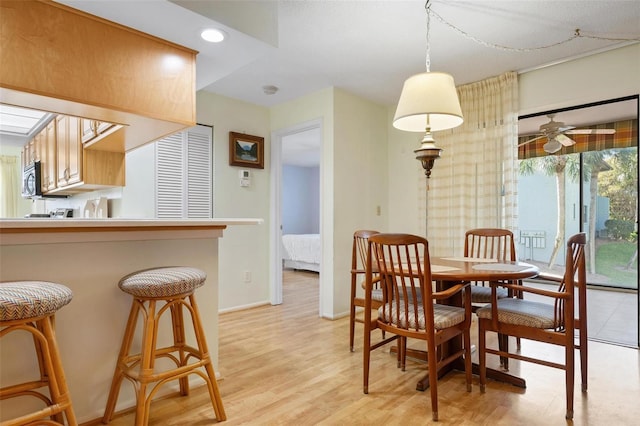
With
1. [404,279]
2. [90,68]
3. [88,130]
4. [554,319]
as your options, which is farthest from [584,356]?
[88,130]

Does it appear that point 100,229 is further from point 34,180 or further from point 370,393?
point 34,180

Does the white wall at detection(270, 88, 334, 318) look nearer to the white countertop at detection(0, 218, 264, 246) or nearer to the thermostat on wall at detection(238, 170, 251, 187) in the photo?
the thermostat on wall at detection(238, 170, 251, 187)

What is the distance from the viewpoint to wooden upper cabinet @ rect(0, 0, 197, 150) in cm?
158

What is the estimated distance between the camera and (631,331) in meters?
Answer: 3.13

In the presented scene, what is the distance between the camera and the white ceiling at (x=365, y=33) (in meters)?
1.84

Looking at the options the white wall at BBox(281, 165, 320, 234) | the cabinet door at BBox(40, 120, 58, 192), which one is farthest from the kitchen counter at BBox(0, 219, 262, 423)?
the white wall at BBox(281, 165, 320, 234)

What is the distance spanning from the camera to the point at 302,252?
645 centimetres

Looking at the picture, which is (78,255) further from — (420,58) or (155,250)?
(420,58)

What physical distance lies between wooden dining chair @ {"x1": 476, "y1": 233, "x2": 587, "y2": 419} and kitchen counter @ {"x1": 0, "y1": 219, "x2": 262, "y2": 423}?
1766 millimetres

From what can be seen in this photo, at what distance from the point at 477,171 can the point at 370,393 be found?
244 cm

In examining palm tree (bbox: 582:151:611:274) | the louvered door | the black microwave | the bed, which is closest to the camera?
the louvered door

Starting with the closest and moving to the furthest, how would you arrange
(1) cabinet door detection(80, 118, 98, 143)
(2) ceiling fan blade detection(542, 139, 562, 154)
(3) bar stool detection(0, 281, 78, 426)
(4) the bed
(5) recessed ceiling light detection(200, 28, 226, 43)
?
(3) bar stool detection(0, 281, 78, 426) → (5) recessed ceiling light detection(200, 28, 226, 43) → (1) cabinet door detection(80, 118, 98, 143) → (2) ceiling fan blade detection(542, 139, 562, 154) → (4) the bed

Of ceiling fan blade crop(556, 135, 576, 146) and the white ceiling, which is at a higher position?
the white ceiling

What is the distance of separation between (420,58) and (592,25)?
1.20 m
